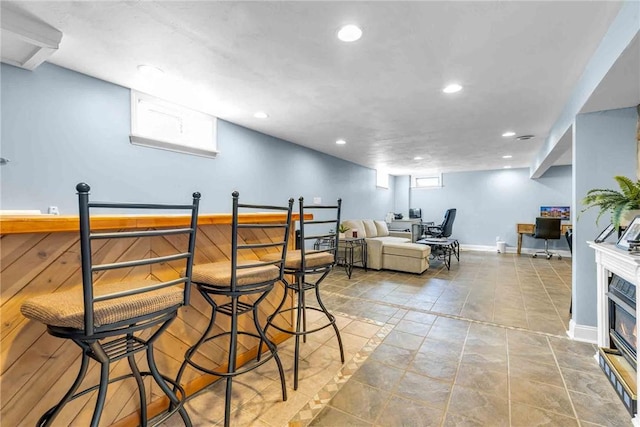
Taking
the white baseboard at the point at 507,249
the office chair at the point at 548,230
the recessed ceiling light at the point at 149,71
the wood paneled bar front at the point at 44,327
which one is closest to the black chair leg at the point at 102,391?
the wood paneled bar front at the point at 44,327

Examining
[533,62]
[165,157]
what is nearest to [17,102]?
[165,157]

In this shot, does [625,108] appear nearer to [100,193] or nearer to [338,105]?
[338,105]

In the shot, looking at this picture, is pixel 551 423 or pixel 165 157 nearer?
pixel 551 423

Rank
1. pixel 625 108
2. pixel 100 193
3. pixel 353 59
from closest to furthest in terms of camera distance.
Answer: pixel 353 59
pixel 625 108
pixel 100 193

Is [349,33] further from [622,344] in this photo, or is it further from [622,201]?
[622,344]

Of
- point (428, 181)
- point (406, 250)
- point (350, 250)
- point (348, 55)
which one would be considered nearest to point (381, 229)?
point (406, 250)

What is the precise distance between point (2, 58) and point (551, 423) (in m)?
4.13

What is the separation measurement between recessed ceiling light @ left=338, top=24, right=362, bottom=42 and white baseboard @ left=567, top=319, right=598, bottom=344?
9.87 feet

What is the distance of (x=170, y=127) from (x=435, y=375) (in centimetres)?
341

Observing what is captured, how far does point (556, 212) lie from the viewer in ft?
23.5

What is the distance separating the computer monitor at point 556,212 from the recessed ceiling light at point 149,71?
8.70 m

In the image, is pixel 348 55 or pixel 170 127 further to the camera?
pixel 170 127

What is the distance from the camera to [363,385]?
6.10 feet

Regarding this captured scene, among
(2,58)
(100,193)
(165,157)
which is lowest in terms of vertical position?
(100,193)
